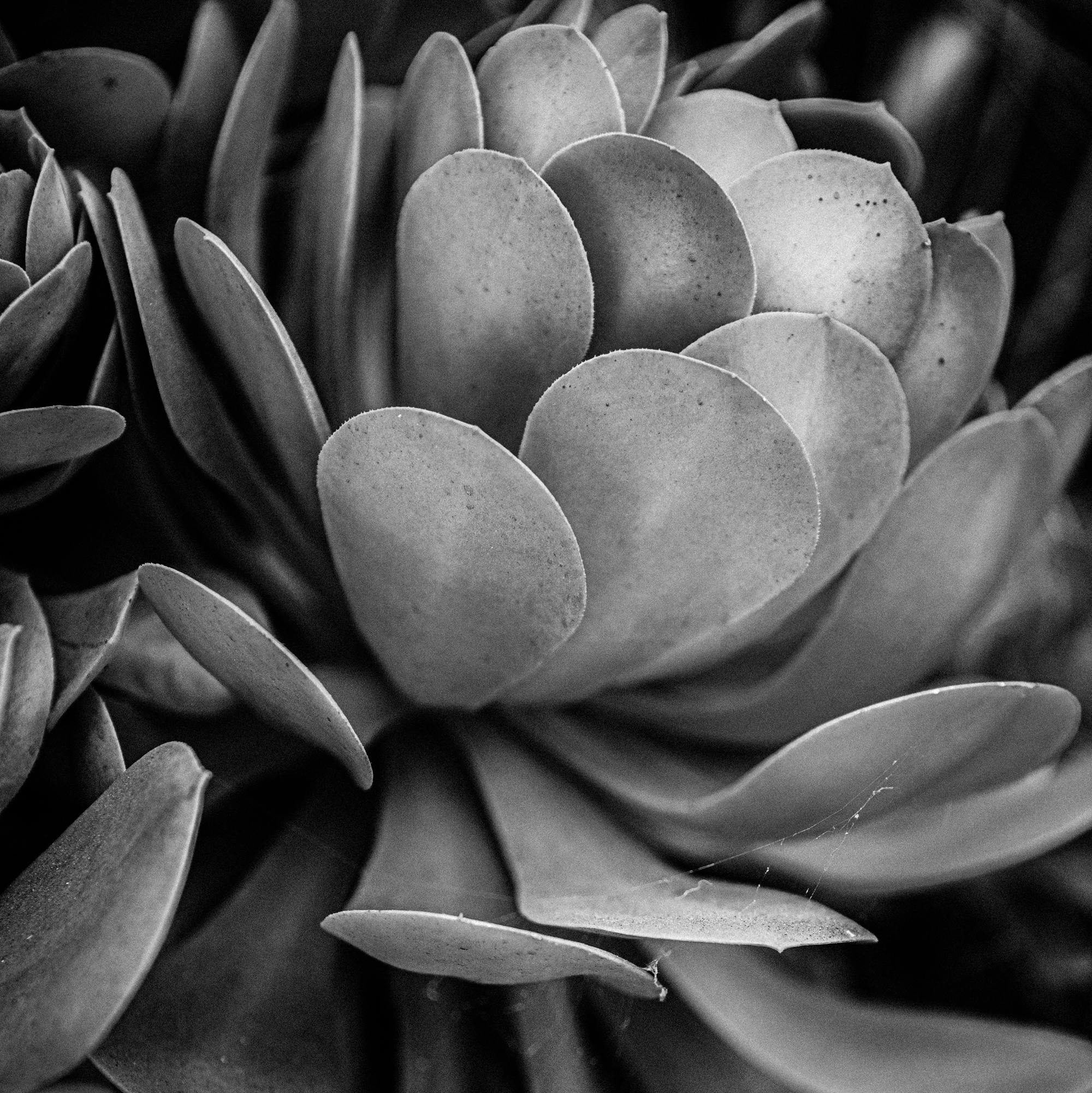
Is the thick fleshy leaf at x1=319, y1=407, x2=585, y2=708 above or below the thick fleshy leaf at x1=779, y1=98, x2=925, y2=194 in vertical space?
below

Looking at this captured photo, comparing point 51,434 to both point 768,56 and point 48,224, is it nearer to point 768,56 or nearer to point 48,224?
point 48,224

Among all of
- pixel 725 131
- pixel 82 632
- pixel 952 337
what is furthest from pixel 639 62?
pixel 82 632

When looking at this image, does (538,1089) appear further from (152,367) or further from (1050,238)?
(1050,238)

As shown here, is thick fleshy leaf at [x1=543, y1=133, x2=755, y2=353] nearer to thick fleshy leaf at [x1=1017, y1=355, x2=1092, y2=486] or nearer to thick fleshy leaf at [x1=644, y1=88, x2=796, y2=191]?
thick fleshy leaf at [x1=644, y1=88, x2=796, y2=191]

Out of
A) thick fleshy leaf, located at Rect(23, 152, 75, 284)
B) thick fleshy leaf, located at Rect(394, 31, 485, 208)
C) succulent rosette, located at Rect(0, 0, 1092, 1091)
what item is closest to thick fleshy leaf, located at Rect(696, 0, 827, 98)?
succulent rosette, located at Rect(0, 0, 1092, 1091)

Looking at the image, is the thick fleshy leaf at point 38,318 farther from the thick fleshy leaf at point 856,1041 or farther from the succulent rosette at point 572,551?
the thick fleshy leaf at point 856,1041
